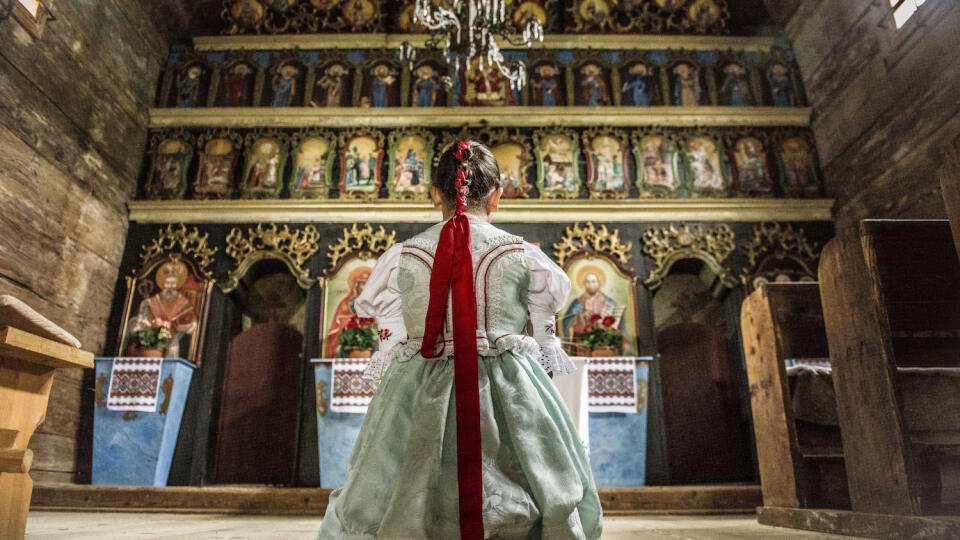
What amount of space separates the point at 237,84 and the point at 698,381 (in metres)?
7.24

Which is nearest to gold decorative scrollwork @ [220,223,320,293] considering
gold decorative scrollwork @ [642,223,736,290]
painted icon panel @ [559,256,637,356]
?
painted icon panel @ [559,256,637,356]

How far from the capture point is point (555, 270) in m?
2.12

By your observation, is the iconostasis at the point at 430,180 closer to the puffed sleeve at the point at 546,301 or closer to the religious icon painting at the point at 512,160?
the religious icon painting at the point at 512,160

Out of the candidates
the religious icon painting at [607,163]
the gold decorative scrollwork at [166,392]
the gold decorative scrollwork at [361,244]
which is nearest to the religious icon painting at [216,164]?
the gold decorative scrollwork at [361,244]

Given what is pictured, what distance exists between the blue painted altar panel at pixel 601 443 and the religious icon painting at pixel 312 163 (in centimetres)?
261

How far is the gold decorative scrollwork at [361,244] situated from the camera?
23.5 ft

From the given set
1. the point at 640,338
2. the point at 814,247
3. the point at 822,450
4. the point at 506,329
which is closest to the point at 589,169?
the point at 640,338

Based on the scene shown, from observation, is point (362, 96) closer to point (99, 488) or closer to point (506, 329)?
point (99, 488)

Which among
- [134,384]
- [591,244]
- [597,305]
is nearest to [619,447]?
[597,305]

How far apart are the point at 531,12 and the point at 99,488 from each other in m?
7.67

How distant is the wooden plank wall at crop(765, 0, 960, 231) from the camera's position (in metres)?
5.56

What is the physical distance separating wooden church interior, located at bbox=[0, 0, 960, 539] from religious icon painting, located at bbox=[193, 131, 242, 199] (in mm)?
27

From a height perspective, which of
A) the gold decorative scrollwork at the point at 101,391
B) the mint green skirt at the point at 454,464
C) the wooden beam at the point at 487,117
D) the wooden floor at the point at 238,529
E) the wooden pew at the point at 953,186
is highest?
the wooden beam at the point at 487,117

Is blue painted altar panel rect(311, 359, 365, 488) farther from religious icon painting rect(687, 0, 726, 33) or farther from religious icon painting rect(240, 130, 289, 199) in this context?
religious icon painting rect(687, 0, 726, 33)
